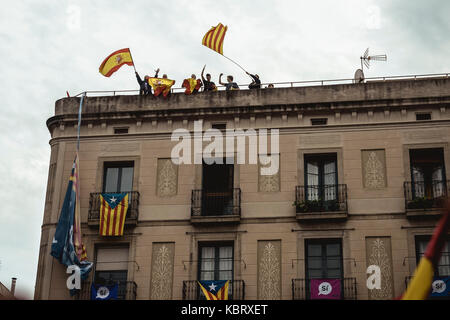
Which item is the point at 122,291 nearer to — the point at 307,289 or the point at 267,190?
the point at 267,190

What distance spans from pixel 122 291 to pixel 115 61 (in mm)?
9635

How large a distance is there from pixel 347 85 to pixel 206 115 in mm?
5509

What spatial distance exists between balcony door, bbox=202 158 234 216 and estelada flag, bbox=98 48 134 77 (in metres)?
5.74

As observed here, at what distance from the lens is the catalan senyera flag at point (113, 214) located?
84.2 ft

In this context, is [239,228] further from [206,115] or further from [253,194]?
[206,115]

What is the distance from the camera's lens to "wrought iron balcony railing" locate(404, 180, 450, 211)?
80.3ft

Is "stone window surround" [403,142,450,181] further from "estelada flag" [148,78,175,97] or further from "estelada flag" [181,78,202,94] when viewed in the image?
"estelada flag" [148,78,175,97]

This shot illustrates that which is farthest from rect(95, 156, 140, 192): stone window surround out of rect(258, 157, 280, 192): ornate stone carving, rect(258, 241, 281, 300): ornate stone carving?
rect(258, 241, 281, 300): ornate stone carving

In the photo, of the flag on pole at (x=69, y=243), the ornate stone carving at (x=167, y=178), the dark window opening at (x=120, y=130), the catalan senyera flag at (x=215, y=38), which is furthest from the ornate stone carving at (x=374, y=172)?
the flag on pole at (x=69, y=243)

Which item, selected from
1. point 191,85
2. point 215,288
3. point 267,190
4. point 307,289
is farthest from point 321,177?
point 191,85

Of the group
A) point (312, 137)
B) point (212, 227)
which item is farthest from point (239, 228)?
point (312, 137)

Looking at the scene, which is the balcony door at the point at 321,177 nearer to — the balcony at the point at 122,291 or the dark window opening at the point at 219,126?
the dark window opening at the point at 219,126

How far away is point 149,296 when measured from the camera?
2494cm

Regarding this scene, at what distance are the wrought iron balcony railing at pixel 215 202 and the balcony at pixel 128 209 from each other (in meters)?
2.14
